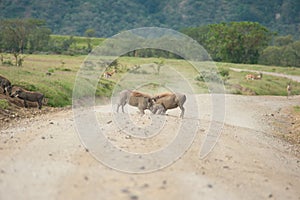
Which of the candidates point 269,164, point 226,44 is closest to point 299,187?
point 269,164

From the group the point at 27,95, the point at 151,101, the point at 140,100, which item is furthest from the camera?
the point at 27,95

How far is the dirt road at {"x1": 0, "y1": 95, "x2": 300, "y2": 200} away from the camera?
8211 mm

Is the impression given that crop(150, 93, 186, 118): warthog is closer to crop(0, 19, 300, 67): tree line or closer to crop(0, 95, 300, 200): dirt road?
crop(0, 95, 300, 200): dirt road

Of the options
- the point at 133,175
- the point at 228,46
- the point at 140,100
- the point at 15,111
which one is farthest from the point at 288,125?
the point at 228,46

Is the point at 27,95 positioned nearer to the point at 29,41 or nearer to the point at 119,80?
the point at 119,80

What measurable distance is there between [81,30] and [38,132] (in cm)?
9857

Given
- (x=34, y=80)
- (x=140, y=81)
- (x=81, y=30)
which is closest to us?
(x=34, y=80)

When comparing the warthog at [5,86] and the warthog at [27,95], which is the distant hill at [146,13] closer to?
the warthog at [5,86]

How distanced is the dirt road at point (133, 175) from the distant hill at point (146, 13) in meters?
93.9

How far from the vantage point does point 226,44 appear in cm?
6200

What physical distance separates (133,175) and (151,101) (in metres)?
6.99

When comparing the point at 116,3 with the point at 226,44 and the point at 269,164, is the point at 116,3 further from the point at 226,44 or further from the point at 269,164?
the point at 269,164

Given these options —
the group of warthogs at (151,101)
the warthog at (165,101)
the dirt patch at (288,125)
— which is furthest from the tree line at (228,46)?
the warthog at (165,101)

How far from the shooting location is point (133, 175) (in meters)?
9.05
